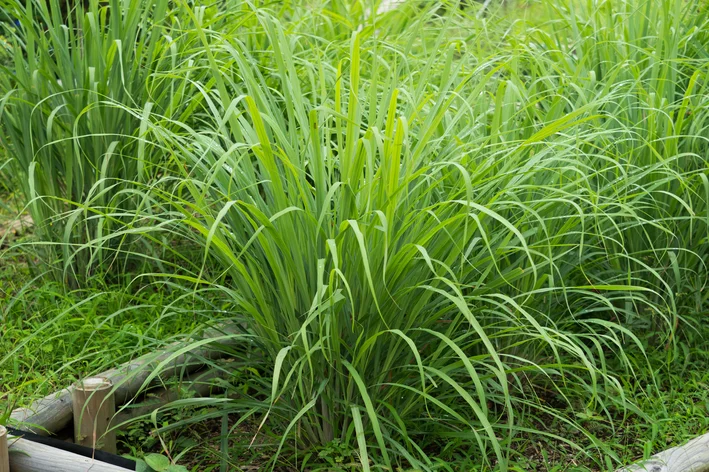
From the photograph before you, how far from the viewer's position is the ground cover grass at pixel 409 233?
2256mm

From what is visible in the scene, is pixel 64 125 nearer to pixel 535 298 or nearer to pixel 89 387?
pixel 89 387

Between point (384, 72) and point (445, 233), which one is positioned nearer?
point (445, 233)

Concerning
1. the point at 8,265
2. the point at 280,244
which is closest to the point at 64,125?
the point at 8,265

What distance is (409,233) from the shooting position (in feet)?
7.68

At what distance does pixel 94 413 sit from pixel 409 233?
107 cm

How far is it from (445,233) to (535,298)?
0.52 m

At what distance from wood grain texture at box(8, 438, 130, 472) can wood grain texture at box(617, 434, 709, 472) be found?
5.15 ft

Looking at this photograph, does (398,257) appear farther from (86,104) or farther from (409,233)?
(86,104)

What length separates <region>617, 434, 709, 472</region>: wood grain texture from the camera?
250cm

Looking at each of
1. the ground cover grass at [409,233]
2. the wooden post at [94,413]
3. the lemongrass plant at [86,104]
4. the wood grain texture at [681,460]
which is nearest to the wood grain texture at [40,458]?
the wooden post at [94,413]

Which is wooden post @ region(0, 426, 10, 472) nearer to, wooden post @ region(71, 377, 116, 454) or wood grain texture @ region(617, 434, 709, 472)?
wooden post @ region(71, 377, 116, 454)

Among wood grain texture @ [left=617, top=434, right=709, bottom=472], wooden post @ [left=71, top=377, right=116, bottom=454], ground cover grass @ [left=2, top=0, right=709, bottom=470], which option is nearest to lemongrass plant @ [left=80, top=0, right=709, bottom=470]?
ground cover grass @ [left=2, top=0, right=709, bottom=470]

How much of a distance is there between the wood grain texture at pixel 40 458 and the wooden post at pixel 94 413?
0.08 m

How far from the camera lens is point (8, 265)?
356 centimetres
